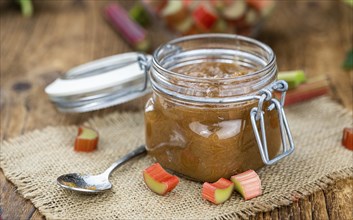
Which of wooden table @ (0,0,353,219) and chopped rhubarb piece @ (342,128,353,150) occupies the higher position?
chopped rhubarb piece @ (342,128,353,150)

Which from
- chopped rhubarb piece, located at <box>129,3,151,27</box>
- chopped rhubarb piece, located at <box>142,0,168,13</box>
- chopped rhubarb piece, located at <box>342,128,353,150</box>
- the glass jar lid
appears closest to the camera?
chopped rhubarb piece, located at <box>342,128,353,150</box>

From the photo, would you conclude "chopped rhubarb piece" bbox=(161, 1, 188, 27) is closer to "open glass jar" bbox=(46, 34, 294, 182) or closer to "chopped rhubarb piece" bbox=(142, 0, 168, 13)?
"chopped rhubarb piece" bbox=(142, 0, 168, 13)

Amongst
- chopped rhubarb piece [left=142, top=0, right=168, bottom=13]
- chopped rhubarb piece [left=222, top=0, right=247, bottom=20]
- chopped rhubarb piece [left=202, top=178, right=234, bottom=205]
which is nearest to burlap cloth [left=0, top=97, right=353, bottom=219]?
chopped rhubarb piece [left=202, top=178, right=234, bottom=205]

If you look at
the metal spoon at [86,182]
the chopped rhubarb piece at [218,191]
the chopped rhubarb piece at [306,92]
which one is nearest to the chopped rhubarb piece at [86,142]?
the metal spoon at [86,182]

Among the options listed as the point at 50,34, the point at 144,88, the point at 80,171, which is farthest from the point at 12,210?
the point at 50,34

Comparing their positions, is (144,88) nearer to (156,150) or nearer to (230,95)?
(156,150)

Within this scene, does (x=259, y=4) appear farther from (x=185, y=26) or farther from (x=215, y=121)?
(x=215, y=121)
